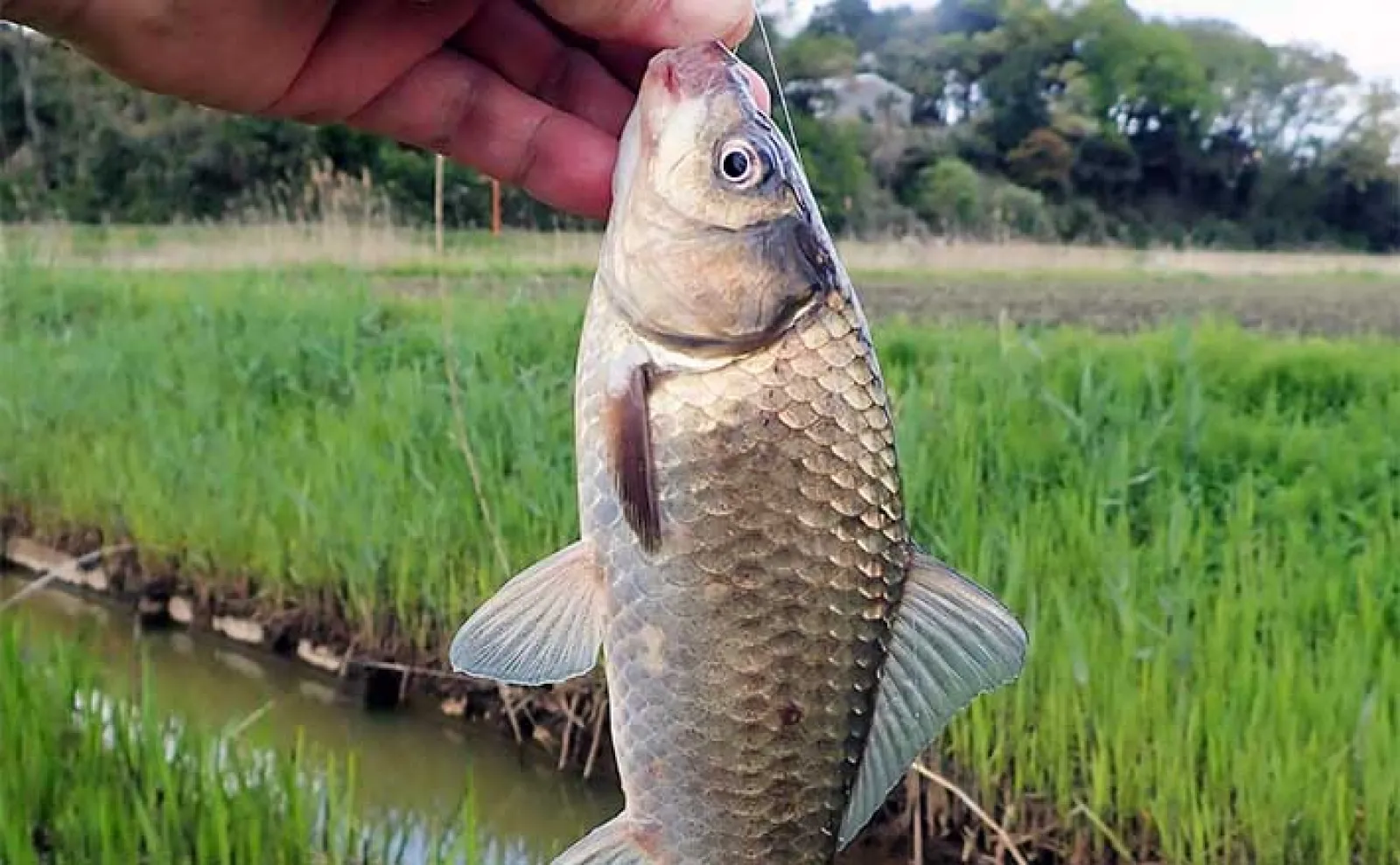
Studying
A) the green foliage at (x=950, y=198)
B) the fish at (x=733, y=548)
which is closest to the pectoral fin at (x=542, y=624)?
the fish at (x=733, y=548)

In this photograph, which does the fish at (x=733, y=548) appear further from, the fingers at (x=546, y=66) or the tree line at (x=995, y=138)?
the tree line at (x=995, y=138)

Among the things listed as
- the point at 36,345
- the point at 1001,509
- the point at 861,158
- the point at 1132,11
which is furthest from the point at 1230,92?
the point at 1001,509

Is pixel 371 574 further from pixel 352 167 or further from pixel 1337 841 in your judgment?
pixel 352 167

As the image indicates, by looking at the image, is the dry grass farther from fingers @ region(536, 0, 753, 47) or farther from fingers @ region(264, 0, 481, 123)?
fingers @ region(536, 0, 753, 47)

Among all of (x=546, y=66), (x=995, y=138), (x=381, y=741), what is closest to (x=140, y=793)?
(x=381, y=741)

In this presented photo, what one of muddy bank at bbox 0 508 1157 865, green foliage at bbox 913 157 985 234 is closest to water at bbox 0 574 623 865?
muddy bank at bbox 0 508 1157 865

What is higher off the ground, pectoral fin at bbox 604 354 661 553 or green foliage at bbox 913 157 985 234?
green foliage at bbox 913 157 985 234
